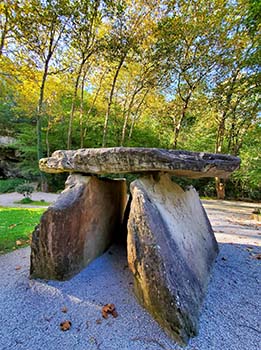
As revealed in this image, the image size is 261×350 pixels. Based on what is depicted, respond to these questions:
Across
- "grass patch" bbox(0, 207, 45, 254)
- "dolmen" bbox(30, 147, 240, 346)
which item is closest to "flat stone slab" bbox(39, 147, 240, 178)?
"dolmen" bbox(30, 147, 240, 346)

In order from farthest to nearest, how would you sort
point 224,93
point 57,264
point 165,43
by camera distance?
point 224,93, point 165,43, point 57,264

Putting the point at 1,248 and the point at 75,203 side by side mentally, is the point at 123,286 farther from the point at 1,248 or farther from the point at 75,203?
the point at 1,248

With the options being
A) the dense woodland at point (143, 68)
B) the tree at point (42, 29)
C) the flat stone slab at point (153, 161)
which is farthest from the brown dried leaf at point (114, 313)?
the tree at point (42, 29)

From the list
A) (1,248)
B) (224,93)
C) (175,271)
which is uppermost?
(224,93)

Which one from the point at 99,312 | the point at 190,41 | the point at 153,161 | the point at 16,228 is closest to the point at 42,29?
the point at 190,41

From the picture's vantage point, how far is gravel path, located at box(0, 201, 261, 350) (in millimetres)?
Result: 1521

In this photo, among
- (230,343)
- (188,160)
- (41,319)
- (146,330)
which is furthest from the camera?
(188,160)

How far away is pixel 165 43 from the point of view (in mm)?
8055

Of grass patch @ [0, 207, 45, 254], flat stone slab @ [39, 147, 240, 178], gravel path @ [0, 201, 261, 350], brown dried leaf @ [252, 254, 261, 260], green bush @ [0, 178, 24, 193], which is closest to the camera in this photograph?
gravel path @ [0, 201, 261, 350]

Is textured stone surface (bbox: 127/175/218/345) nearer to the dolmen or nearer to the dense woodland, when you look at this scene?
the dolmen

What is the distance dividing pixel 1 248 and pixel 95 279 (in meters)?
1.93

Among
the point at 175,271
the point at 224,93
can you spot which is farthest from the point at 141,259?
the point at 224,93

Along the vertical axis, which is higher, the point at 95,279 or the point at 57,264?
the point at 57,264

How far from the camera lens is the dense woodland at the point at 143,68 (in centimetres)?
754
